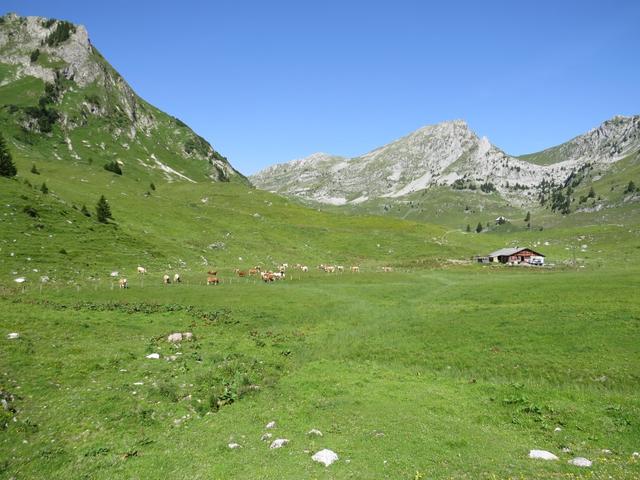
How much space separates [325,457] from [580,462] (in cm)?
949

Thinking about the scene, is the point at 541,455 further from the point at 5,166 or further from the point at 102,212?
the point at 5,166

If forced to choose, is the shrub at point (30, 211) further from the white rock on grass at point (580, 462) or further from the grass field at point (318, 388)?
the white rock on grass at point (580, 462)

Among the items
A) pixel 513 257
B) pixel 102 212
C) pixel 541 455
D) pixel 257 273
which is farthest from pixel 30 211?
pixel 513 257

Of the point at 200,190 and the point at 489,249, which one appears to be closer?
the point at 489,249

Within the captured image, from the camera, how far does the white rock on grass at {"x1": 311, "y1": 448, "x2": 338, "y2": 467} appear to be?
1537 centimetres

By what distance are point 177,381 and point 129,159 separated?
193 metres

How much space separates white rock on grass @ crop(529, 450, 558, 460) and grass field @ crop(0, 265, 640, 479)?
40cm

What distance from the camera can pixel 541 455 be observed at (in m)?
15.4

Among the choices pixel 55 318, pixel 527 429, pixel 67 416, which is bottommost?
pixel 527 429

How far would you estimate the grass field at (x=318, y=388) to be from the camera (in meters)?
15.5

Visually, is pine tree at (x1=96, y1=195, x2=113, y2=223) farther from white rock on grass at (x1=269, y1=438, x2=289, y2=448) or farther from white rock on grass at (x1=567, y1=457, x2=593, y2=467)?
white rock on grass at (x1=567, y1=457, x2=593, y2=467)

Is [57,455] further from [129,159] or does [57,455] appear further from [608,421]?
[129,159]

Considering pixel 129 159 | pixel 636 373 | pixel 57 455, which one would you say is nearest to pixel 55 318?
pixel 57 455

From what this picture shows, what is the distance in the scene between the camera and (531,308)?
125 ft
